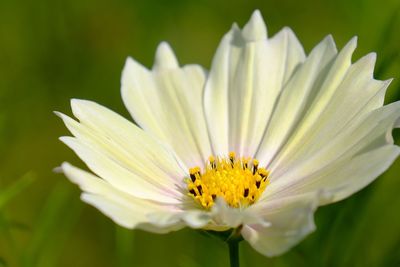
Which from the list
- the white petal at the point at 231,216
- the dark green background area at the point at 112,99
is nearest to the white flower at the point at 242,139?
the white petal at the point at 231,216

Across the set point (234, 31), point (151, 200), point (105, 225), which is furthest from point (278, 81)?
point (105, 225)

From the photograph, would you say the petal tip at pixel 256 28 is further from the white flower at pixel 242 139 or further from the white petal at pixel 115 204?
the white petal at pixel 115 204

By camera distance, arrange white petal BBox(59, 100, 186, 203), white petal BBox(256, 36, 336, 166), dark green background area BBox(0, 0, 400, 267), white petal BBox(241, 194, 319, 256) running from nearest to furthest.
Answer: white petal BBox(241, 194, 319, 256)
white petal BBox(59, 100, 186, 203)
white petal BBox(256, 36, 336, 166)
dark green background area BBox(0, 0, 400, 267)

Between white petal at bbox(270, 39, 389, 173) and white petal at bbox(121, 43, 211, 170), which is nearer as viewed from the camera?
white petal at bbox(270, 39, 389, 173)

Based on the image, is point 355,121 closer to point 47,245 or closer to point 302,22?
point 47,245

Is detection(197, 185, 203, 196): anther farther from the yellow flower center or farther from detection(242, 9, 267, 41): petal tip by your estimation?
detection(242, 9, 267, 41): petal tip

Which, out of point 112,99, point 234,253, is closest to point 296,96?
point 234,253

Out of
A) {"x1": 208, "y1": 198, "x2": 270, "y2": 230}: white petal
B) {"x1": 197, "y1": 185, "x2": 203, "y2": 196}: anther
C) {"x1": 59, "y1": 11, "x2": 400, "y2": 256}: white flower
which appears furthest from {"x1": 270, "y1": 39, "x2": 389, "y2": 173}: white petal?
{"x1": 208, "y1": 198, "x2": 270, "y2": 230}: white petal

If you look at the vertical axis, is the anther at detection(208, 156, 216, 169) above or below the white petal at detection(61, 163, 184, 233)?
below

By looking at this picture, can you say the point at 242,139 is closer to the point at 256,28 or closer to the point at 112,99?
the point at 256,28
